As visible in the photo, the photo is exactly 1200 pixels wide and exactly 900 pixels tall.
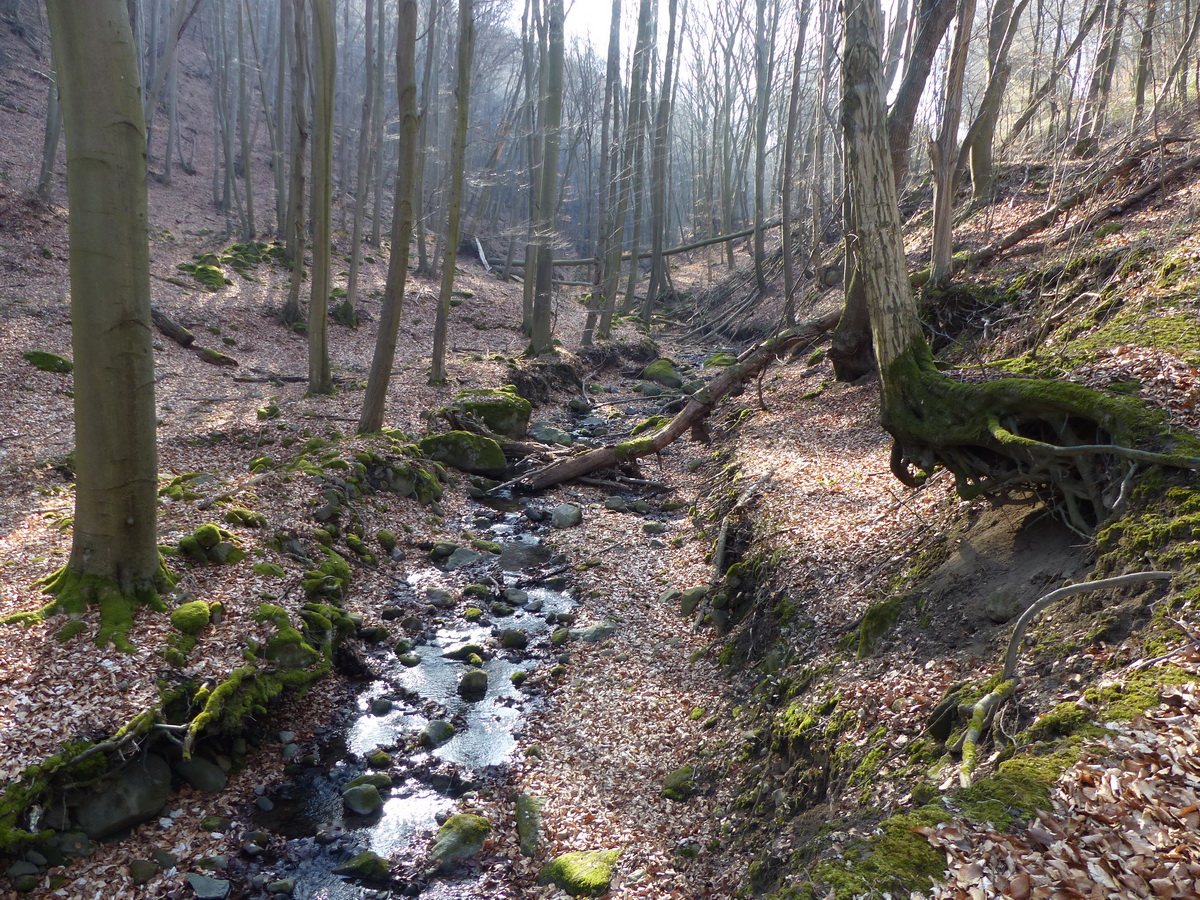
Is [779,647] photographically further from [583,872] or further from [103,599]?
[103,599]

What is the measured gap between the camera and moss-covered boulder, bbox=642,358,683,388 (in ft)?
61.7

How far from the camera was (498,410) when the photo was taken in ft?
45.0

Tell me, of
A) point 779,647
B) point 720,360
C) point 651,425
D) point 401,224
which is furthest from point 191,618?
point 720,360

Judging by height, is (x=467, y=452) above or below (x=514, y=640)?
above

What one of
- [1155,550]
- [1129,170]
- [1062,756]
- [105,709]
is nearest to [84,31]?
[105,709]

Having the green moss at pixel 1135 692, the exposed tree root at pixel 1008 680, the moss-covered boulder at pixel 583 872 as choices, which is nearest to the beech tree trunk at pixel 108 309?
the moss-covered boulder at pixel 583 872

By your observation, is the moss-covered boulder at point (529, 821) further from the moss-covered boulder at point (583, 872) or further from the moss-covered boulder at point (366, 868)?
the moss-covered boulder at point (366, 868)

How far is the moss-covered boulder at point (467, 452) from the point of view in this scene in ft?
39.9

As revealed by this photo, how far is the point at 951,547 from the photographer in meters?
5.68

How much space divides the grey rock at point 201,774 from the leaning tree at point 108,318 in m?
1.03

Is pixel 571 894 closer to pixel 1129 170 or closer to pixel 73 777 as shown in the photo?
pixel 73 777

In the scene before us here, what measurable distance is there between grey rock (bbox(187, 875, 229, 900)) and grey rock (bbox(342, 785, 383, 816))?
3.33ft

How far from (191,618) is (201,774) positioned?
4.12ft

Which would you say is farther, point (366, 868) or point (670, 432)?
point (670, 432)
